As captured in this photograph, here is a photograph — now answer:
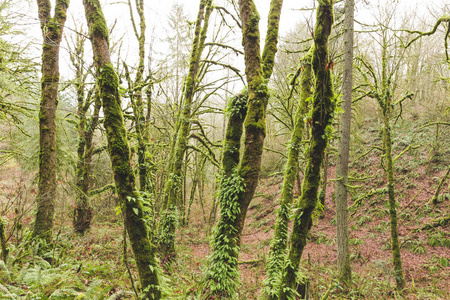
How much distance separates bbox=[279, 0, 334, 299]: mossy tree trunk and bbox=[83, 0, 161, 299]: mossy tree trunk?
1941mm

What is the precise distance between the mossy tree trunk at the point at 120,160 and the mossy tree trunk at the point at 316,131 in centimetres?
194

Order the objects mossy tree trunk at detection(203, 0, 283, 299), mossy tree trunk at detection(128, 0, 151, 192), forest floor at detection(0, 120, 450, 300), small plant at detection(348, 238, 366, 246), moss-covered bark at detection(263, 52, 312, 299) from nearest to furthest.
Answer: forest floor at detection(0, 120, 450, 300) < mossy tree trunk at detection(203, 0, 283, 299) < moss-covered bark at detection(263, 52, 312, 299) < mossy tree trunk at detection(128, 0, 151, 192) < small plant at detection(348, 238, 366, 246)

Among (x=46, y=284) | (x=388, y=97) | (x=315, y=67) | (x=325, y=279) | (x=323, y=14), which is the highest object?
(x=388, y=97)

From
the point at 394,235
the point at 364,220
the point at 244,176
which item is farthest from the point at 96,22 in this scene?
the point at 364,220

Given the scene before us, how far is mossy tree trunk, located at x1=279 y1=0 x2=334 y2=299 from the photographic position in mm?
2703

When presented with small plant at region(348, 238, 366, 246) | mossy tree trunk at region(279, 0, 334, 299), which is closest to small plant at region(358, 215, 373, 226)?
small plant at region(348, 238, 366, 246)

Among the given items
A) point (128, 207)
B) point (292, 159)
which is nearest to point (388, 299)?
point (292, 159)

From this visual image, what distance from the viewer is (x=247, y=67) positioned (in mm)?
4152

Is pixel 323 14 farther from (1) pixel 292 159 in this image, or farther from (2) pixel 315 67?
(1) pixel 292 159

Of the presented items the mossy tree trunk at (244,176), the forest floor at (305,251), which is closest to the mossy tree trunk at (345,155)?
the forest floor at (305,251)

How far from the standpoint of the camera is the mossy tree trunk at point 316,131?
2.70m

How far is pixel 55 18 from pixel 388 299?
35.1ft

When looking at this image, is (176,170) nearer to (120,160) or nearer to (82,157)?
(120,160)

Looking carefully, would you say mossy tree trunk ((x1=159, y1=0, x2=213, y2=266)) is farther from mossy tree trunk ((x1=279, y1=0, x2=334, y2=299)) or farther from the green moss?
mossy tree trunk ((x1=279, y1=0, x2=334, y2=299))
